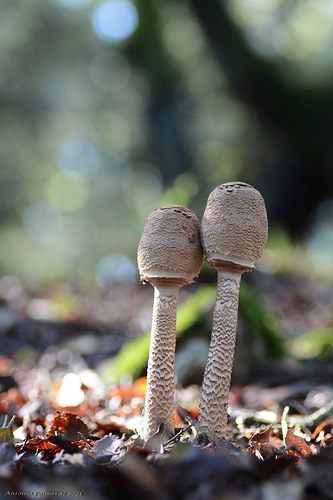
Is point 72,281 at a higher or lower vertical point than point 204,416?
higher

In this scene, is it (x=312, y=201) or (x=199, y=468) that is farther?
(x=312, y=201)

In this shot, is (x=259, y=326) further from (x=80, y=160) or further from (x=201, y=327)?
(x=80, y=160)

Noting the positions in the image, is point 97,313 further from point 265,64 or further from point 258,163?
point 265,64

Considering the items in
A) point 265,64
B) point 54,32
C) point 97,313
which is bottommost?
point 97,313

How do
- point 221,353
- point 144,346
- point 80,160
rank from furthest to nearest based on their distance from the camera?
1. point 80,160
2. point 144,346
3. point 221,353

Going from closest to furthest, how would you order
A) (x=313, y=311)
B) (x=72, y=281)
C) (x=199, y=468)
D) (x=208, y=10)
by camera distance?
(x=199, y=468) → (x=313, y=311) → (x=72, y=281) → (x=208, y=10)

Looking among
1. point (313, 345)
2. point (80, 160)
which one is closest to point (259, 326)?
point (313, 345)

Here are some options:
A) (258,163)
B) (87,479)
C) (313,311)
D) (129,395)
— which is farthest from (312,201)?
(87,479)
